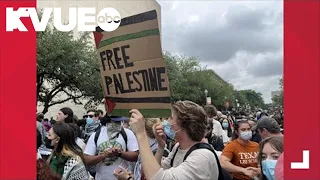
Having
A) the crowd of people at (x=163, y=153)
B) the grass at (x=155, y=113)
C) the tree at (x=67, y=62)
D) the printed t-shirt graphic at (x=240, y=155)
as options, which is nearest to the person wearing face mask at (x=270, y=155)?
the crowd of people at (x=163, y=153)

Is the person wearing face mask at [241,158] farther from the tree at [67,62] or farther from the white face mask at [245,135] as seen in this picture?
the tree at [67,62]

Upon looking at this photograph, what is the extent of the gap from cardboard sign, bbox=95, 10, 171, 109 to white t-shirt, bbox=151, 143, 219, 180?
0.43 metres

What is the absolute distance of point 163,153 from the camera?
4.34m

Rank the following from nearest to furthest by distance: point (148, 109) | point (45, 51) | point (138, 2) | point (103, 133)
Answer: point (148, 109)
point (103, 133)
point (45, 51)
point (138, 2)

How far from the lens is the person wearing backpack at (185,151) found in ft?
9.46

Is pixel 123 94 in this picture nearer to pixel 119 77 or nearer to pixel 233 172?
pixel 119 77

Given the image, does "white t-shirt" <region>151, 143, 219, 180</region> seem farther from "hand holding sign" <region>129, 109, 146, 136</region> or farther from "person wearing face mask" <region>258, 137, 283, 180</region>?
"person wearing face mask" <region>258, 137, 283, 180</region>

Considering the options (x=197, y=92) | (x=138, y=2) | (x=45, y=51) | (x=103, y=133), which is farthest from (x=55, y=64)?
(x=197, y=92)

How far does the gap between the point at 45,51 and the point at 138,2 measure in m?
28.6

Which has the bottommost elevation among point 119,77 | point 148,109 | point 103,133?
point 103,133
